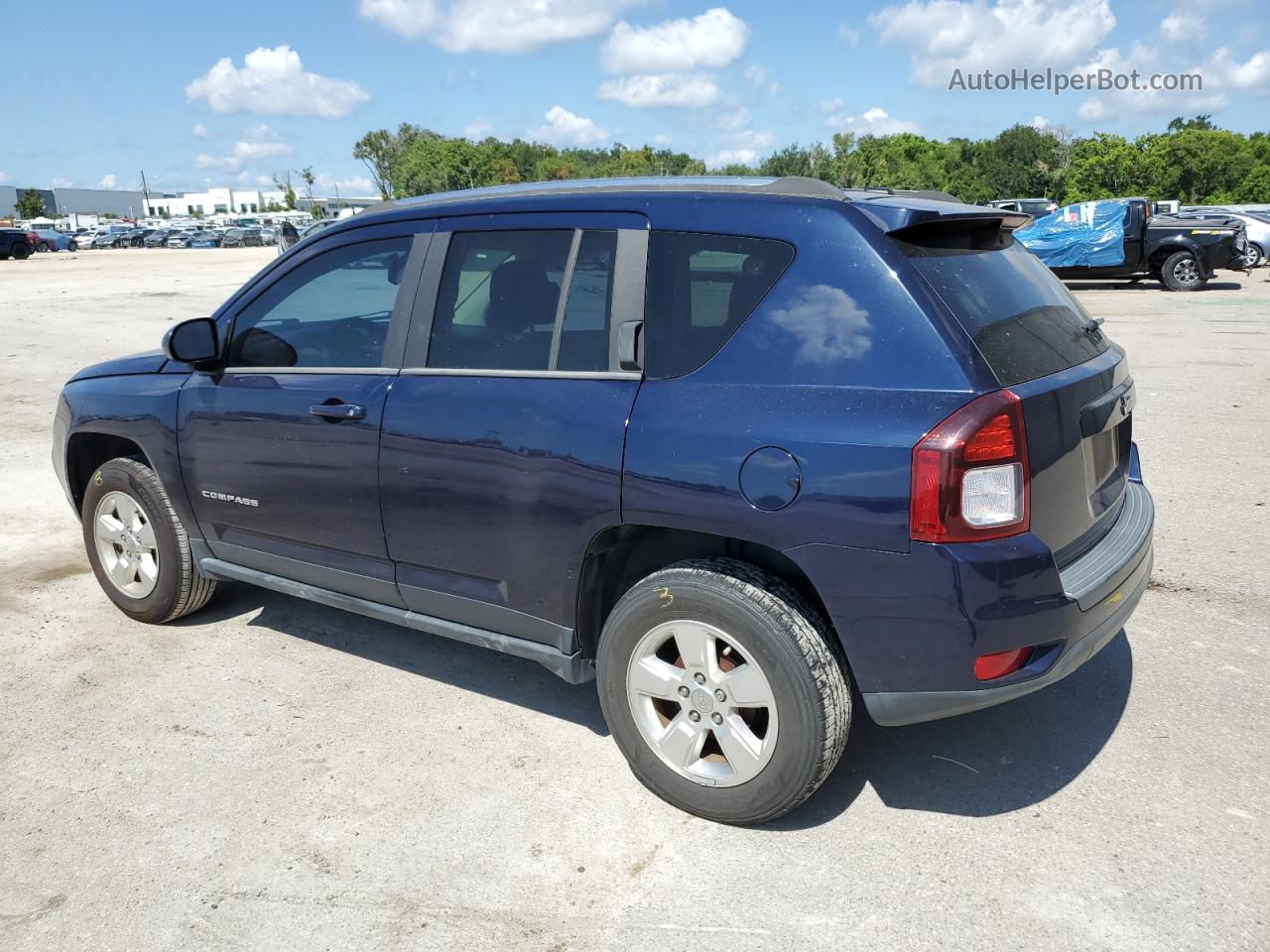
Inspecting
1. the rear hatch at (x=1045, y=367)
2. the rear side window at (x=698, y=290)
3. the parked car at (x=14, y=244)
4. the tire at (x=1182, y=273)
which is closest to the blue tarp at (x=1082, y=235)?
the tire at (x=1182, y=273)

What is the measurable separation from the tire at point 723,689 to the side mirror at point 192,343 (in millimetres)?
2085

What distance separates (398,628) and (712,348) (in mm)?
2401

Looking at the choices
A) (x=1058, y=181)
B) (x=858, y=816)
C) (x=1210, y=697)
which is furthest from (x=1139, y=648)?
(x=1058, y=181)

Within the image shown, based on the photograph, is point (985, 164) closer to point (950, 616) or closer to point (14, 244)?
point (14, 244)

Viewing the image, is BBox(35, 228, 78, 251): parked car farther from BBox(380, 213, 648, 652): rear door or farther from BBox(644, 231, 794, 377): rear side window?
BBox(644, 231, 794, 377): rear side window

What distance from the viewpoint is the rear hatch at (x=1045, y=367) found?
2760 millimetres

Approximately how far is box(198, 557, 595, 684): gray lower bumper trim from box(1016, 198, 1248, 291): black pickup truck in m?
19.2

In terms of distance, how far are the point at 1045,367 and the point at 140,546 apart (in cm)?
386

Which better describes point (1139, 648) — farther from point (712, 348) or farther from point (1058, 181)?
point (1058, 181)

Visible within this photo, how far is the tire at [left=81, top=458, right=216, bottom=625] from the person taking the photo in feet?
14.6

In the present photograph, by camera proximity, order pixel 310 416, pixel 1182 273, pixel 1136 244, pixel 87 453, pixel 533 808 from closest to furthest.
A: pixel 533 808
pixel 310 416
pixel 87 453
pixel 1136 244
pixel 1182 273

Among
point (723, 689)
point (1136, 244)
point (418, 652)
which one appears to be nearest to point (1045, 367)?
point (723, 689)

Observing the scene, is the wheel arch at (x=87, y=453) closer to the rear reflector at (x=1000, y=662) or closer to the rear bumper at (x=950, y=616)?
the rear bumper at (x=950, y=616)

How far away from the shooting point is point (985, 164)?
9081 centimetres
